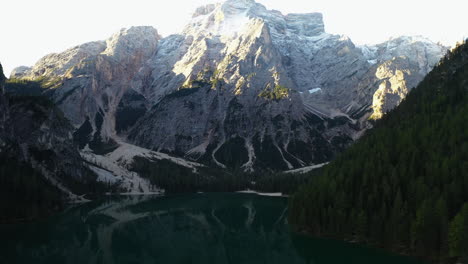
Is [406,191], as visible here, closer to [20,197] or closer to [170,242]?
[170,242]

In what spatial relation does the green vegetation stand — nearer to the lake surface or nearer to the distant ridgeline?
the lake surface

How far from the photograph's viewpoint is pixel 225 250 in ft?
298

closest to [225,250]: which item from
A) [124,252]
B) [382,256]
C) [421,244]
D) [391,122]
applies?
[124,252]

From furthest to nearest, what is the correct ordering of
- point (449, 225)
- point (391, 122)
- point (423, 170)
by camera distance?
1. point (391, 122)
2. point (423, 170)
3. point (449, 225)

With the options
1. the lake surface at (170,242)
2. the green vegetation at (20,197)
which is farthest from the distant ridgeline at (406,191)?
the green vegetation at (20,197)

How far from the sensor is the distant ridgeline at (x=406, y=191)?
75.4m

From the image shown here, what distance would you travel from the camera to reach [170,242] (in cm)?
9919

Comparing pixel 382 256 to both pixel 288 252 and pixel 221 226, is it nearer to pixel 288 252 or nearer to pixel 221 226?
pixel 288 252

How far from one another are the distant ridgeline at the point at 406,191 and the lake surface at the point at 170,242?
4.85m

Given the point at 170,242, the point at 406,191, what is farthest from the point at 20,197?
the point at 406,191

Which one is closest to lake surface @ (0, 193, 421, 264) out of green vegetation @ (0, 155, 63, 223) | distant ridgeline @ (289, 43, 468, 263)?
distant ridgeline @ (289, 43, 468, 263)

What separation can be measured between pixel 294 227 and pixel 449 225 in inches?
1786

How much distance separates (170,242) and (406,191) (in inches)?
2300

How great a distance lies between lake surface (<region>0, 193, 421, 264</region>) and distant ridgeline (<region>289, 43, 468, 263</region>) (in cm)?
485
